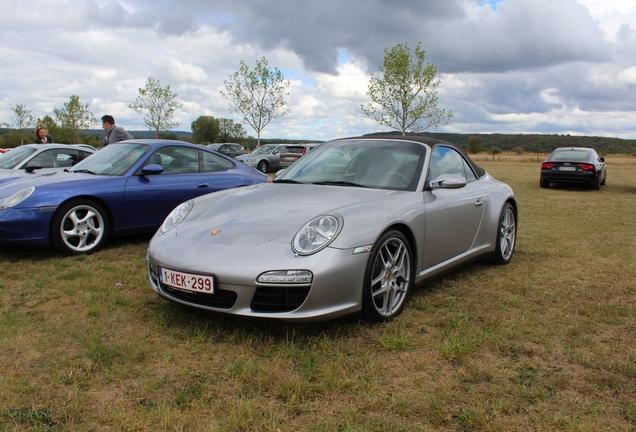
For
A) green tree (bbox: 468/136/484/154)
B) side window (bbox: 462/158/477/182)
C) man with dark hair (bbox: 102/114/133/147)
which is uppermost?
green tree (bbox: 468/136/484/154)

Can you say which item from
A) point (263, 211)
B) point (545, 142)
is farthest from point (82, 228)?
point (545, 142)

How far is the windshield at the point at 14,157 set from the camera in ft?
26.2

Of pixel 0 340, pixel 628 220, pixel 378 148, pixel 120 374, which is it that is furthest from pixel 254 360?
pixel 628 220

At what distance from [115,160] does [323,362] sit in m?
4.45

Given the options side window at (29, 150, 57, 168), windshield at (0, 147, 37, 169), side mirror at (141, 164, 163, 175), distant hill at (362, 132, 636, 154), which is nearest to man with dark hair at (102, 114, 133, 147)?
side window at (29, 150, 57, 168)

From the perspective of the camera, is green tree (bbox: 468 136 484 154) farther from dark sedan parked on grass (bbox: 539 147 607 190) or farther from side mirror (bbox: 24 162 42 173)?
side mirror (bbox: 24 162 42 173)

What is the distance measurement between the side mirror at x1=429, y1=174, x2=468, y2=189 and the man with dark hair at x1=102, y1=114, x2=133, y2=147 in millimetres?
6397

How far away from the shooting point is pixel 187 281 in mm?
3059

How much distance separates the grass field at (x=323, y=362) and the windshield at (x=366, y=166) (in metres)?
0.99

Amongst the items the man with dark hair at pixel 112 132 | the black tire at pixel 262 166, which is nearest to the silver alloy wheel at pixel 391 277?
the man with dark hair at pixel 112 132

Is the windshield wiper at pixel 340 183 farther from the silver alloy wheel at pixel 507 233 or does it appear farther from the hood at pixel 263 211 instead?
the silver alloy wheel at pixel 507 233

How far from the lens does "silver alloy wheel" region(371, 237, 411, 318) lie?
11.0 ft

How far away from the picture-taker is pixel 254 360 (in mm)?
2801

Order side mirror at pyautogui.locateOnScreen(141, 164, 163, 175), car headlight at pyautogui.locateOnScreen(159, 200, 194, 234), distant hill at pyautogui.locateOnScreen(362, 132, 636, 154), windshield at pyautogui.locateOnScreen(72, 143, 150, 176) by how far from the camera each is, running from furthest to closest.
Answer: distant hill at pyautogui.locateOnScreen(362, 132, 636, 154)
windshield at pyautogui.locateOnScreen(72, 143, 150, 176)
side mirror at pyautogui.locateOnScreen(141, 164, 163, 175)
car headlight at pyautogui.locateOnScreen(159, 200, 194, 234)
